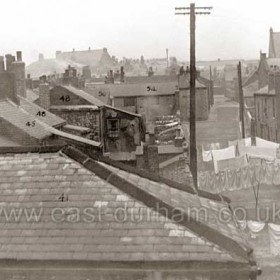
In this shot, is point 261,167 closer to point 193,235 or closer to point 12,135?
point 12,135

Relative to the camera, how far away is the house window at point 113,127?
125 feet

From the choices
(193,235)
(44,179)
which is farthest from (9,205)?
(193,235)

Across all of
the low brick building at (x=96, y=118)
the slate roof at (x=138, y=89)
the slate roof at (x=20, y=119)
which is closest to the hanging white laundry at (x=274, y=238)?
the slate roof at (x=20, y=119)

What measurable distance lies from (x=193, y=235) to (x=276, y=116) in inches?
1423

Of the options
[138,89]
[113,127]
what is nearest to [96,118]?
[113,127]

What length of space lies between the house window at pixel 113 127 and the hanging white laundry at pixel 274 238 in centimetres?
1945

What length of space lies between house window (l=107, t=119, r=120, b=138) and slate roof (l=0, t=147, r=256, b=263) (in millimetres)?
25990

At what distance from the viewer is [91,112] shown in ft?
121

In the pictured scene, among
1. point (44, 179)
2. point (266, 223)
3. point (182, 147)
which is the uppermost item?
point (44, 179)

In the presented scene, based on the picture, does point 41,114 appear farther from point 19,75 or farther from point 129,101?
point 129,101

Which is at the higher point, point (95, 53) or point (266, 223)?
point (95, 53)

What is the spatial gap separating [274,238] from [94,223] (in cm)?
1261

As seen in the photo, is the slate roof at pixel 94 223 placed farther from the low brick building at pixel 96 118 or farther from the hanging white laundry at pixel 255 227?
the low brick building at pixel 96 118

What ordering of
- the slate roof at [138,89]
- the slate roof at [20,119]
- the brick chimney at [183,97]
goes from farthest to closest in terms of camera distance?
the slate roof at [138,89] < the brick chimney at [183,97] < the slate roof at [20,119]
